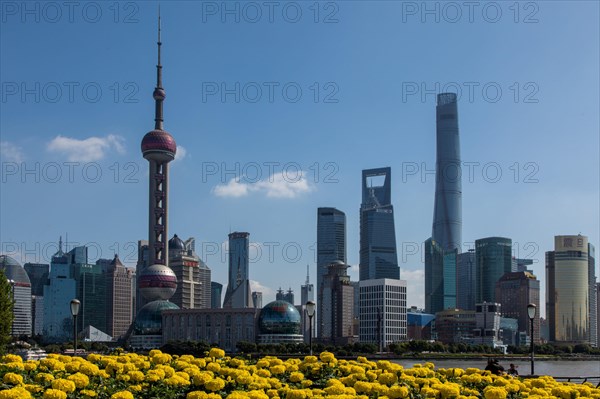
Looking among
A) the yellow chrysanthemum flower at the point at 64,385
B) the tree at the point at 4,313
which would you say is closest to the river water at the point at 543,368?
the tree at the point at 4,313

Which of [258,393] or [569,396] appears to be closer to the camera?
[258,393]

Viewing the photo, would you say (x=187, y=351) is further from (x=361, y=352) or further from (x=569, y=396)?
(x=569, y=396)

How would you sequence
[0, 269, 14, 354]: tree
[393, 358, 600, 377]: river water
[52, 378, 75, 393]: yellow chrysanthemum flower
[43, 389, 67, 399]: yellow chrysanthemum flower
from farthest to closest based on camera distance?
[393, 358, 600, 377]: river water
[0, 269, 14, 354]: tree
[52, 378, 75, 393]: yellow chrysanthemum flower
[43, 389, 67, 399]: yellow chrysanthemum flower

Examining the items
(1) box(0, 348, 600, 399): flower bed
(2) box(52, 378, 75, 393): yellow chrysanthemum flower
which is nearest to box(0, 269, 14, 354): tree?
(1) box(0, 348, 600, 399): flower bed

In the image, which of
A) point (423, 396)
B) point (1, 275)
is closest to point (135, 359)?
point (423, 396)

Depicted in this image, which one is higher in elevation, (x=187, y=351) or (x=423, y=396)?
(x=423, y=396)

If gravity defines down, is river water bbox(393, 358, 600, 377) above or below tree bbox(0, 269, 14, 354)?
below

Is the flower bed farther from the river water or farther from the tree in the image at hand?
the river water

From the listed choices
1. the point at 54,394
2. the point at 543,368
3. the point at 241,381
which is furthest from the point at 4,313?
the point at 543,368

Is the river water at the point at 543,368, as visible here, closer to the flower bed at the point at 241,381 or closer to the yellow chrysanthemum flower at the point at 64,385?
the flower bed at the point at 241,381
